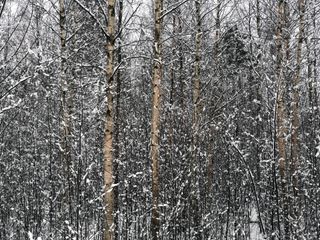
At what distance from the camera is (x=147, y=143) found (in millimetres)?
11336

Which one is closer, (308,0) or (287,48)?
(287,48)

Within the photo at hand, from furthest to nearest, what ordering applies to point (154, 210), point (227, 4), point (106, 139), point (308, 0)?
point (227, 4)
point (308, 0)
point (154, 210)
point (106, 139)

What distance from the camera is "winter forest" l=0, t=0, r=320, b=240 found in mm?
6242

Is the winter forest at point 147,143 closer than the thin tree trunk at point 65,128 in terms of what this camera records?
No

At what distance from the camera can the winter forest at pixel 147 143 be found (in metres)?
6.24

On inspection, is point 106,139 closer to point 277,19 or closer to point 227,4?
point 277,19

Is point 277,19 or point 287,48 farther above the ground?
point 277,19

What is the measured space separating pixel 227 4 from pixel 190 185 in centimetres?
747

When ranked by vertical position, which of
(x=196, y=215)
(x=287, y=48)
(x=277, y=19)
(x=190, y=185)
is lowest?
(x=196, y=215)

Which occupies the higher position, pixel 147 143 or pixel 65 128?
pixel 65 128

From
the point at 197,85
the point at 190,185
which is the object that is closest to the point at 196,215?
the point at 190,185

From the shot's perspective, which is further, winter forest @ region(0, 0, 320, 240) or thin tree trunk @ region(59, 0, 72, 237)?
winter forest @ region(0, 0, 320, 240)

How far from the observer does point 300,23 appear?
10.4 metres

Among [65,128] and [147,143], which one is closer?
[65,128]
